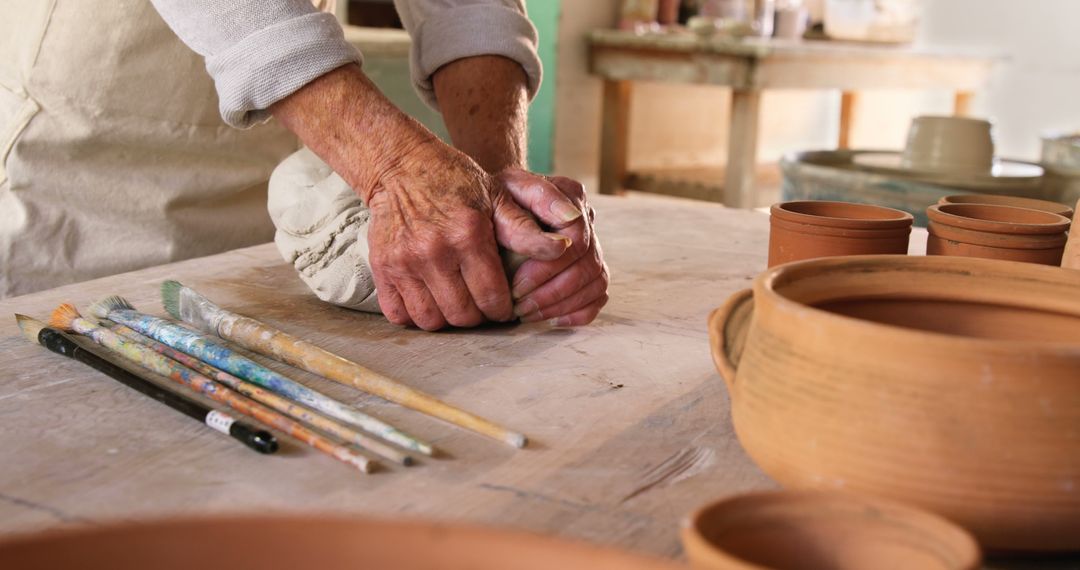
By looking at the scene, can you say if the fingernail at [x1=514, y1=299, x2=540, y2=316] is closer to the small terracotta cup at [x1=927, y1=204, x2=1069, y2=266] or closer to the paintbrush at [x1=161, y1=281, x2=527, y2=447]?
the paintbrush at [x1=161, y1=281, x2=527, y2=447]

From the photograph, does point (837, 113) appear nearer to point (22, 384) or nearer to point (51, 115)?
point (51, 115)

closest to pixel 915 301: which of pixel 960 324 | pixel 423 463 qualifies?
pixel 960 324

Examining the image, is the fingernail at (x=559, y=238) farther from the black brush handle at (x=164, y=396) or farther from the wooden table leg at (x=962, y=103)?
the wooden table leg at (x=962, y=103)

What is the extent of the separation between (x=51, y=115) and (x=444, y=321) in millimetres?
825

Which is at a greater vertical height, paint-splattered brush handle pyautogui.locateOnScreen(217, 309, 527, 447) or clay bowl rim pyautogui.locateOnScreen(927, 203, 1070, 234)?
clay bowl rim pyautogui.locateOnScreen(927, 203, 1070, 234)

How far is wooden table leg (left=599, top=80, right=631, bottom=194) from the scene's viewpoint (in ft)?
14.4

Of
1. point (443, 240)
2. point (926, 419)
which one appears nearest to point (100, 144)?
point (443, 240)

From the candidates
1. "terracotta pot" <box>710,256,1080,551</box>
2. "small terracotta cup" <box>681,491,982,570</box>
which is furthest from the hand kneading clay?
"small terracotta cup" <box>681,491,982,570</box>

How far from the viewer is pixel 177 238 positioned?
72.3 inches

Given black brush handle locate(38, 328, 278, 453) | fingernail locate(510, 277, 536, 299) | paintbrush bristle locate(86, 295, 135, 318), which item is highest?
fingernail locate(510, 277, 536, 299)

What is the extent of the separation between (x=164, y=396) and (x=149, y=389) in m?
0.03

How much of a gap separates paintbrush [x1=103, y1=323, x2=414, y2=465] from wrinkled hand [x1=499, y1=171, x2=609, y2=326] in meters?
0.41

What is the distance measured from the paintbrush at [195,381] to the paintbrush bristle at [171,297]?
0.12m

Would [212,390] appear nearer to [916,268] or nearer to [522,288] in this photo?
[522,288]
